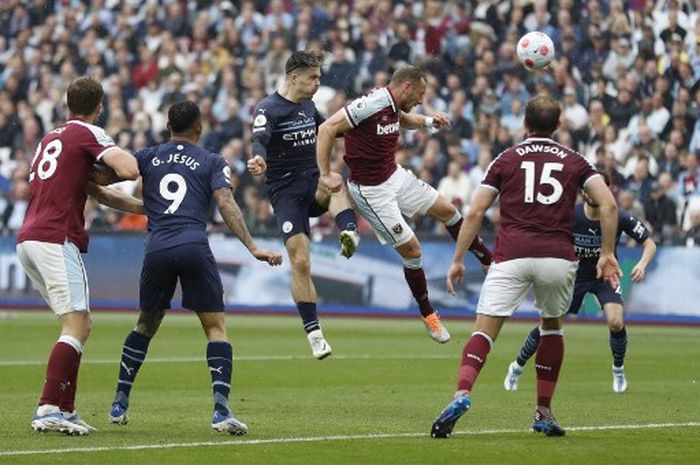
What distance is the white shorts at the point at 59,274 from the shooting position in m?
11.6

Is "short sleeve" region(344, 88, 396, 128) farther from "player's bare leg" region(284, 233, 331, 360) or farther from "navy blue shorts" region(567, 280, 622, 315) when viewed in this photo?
"navy blue shorts" region(567, 280, 622, 315)

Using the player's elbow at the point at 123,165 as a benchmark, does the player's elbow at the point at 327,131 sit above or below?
above

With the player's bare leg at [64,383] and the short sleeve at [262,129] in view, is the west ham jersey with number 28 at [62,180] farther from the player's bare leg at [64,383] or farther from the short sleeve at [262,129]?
the short sleeve at [262,129]

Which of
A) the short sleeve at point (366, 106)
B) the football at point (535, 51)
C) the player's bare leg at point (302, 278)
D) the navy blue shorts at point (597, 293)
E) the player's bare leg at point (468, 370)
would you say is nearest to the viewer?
the player's bare leg at point (468, 370)

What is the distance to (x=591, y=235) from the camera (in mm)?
16797

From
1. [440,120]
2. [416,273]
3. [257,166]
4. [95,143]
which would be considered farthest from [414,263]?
[95,143]

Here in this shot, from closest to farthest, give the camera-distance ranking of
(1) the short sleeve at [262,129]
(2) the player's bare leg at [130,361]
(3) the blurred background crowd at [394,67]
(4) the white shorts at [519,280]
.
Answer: (4) the white shorts at [519,280]
(2) the player's bare leg at [130,361]
(1) the short sleeve at [262,129]
(3) the blurred background crowd at [394,67]

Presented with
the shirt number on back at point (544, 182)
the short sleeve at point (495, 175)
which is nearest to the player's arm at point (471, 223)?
the short sleeve at point (495, 175)

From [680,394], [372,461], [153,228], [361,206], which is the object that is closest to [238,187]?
[361,206]

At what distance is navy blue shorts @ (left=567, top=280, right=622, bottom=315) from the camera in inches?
653

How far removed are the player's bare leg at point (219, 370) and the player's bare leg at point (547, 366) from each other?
2116mm

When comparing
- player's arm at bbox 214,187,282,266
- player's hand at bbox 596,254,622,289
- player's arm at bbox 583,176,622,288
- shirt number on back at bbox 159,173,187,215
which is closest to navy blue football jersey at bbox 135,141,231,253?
shirt number on back at bbox 159,173,187,215

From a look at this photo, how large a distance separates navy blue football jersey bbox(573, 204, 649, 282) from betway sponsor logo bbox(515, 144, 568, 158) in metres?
5.07

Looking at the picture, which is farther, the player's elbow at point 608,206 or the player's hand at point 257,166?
the player's hand at point 257,166
